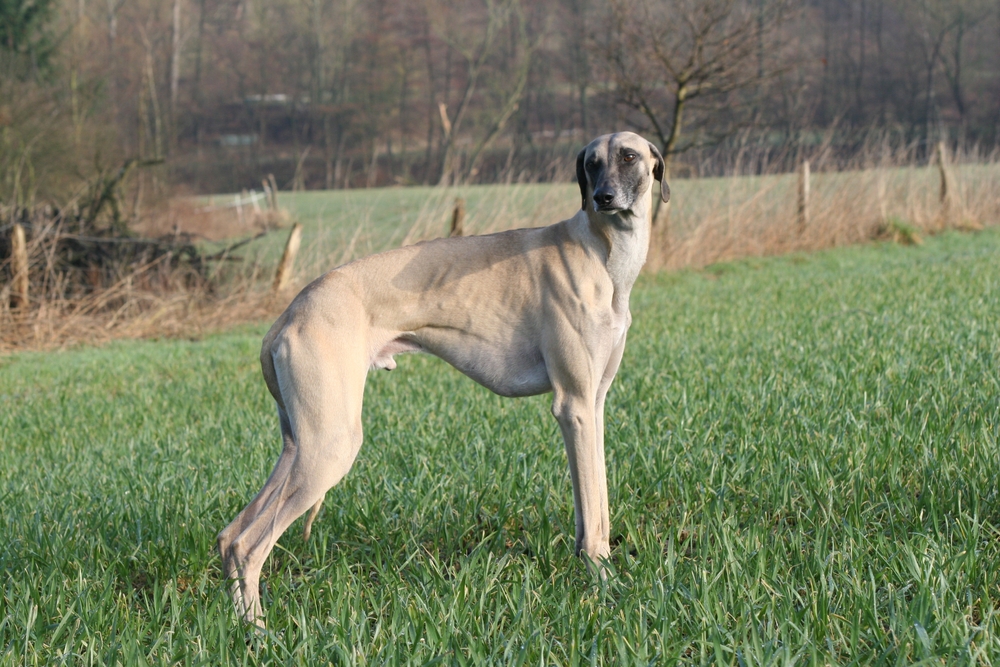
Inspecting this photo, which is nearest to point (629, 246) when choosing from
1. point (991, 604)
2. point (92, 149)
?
point (991, 604)

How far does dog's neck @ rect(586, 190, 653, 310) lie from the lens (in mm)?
2795

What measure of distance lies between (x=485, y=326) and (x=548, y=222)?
1111cm

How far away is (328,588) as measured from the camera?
2.75 m

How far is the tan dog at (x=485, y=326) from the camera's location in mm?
2557

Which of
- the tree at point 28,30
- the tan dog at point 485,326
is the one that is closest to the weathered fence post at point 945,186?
the tan dog at point 485,326

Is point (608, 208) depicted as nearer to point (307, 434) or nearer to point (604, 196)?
point (604, 196)

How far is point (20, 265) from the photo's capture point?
9.63m

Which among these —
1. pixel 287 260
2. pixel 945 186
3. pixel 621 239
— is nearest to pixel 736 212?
pixel 945 186

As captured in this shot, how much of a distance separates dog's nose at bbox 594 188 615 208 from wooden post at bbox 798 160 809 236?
1397 centimetres

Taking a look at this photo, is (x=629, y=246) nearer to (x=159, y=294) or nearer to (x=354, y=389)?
(x=354, y=389)

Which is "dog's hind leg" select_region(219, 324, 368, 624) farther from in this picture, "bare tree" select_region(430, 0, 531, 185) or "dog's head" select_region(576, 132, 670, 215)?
"bare tree" select_region(430, 0, 531, 185)

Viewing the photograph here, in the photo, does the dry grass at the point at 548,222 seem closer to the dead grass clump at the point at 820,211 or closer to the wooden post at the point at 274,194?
the dead grass clump at the point at 820,211

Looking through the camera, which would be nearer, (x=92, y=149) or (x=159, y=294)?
(x=159, y=294)

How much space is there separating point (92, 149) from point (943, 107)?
50248mm
